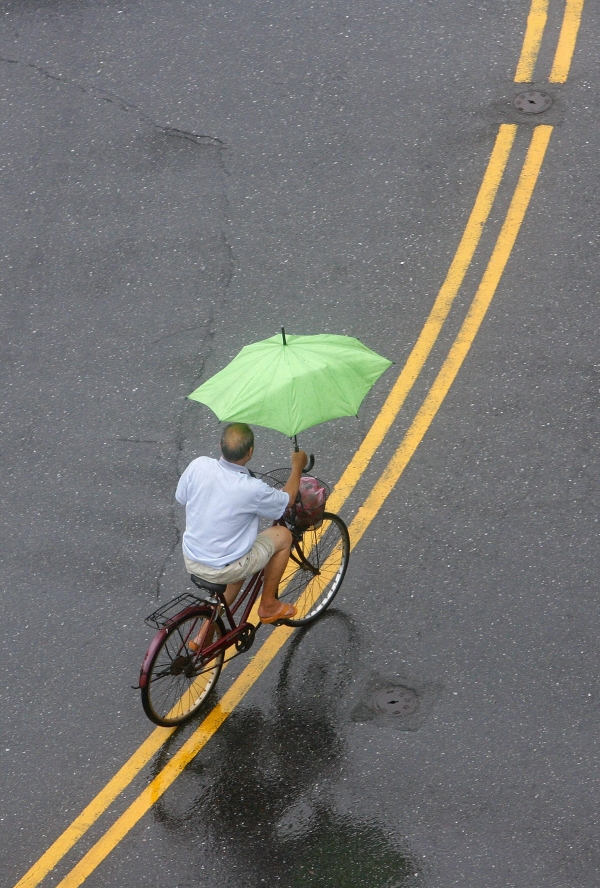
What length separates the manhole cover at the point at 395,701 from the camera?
636cm

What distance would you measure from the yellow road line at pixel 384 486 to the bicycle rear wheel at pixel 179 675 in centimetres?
14

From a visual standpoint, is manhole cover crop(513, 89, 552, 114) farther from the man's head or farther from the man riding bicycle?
the man's head

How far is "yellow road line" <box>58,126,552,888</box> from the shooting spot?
5.99m

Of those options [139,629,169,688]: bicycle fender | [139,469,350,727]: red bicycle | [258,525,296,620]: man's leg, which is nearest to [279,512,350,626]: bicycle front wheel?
[139,469,350,727]: red bicycle

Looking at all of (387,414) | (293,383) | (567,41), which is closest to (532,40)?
(567,41)

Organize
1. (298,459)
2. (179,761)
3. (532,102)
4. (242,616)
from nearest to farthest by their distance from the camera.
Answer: (298,459)
(179,761)
(242,616)
(532,102)

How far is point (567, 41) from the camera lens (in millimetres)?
10297

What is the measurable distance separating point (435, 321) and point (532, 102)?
8.56ft

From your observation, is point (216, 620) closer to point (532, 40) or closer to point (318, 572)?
point (318, 572)

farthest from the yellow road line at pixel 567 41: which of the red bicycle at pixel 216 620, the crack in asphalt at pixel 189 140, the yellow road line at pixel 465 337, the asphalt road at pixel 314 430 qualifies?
the red bicycle at pixel 216 620

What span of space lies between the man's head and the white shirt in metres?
0.09

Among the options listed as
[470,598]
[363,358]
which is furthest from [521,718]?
[363,358]

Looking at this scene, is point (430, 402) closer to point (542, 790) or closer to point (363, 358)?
point (363, 358)

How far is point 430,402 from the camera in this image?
7.97 m
